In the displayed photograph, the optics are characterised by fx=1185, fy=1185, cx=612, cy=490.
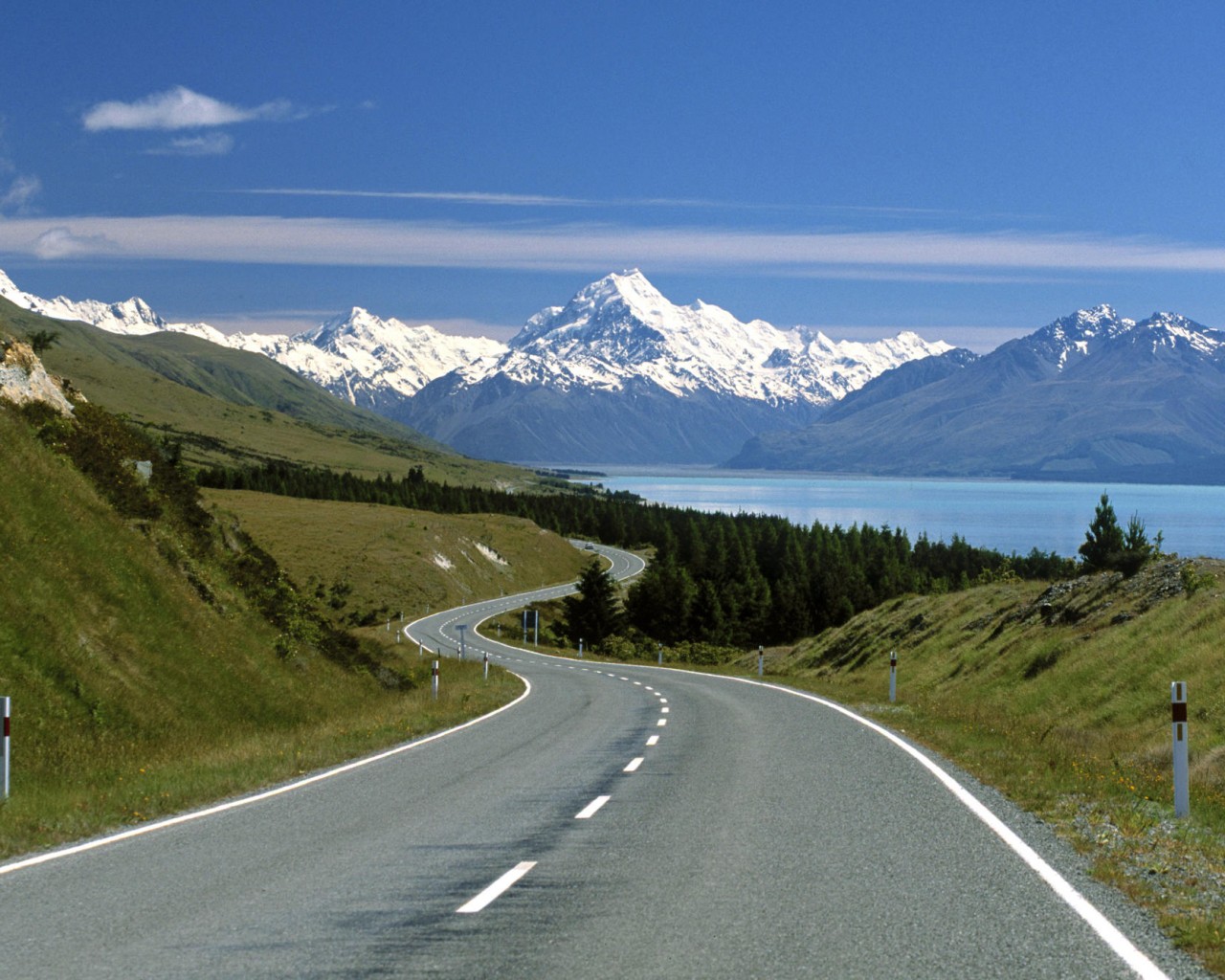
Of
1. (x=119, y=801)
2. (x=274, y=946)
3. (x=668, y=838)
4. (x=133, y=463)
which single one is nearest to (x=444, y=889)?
(x=274, y=946)

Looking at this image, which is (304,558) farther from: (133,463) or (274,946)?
(274,946)

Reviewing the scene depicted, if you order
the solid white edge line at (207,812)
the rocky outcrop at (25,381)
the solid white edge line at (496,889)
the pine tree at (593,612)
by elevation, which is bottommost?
the pine tree at (593,612)

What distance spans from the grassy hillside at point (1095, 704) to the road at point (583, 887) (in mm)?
596

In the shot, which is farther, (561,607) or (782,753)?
(561,607)

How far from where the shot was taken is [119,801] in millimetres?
A: 11969

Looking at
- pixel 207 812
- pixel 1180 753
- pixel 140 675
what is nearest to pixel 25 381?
pixel 140 675

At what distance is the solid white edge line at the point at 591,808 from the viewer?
11.6m

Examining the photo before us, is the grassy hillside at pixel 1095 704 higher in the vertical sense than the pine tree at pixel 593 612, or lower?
higher

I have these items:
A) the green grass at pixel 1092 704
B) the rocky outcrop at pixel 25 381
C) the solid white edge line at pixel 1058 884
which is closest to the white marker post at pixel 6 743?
the solid white edge line at pixel 1058 884

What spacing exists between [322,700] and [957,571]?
133 m

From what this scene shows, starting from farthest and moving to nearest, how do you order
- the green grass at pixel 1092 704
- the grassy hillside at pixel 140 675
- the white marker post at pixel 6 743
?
1. the grassy hillside at pixel 140 675
2. the white marker post at pixel 6 743
3. the green grass at pixel 1092 704

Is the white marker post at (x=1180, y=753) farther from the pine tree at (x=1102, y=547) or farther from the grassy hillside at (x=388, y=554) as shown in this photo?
the grassy hillside at (x=388, y=554)

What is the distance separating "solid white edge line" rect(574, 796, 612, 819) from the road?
66 mm

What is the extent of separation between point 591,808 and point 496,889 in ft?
13.0
